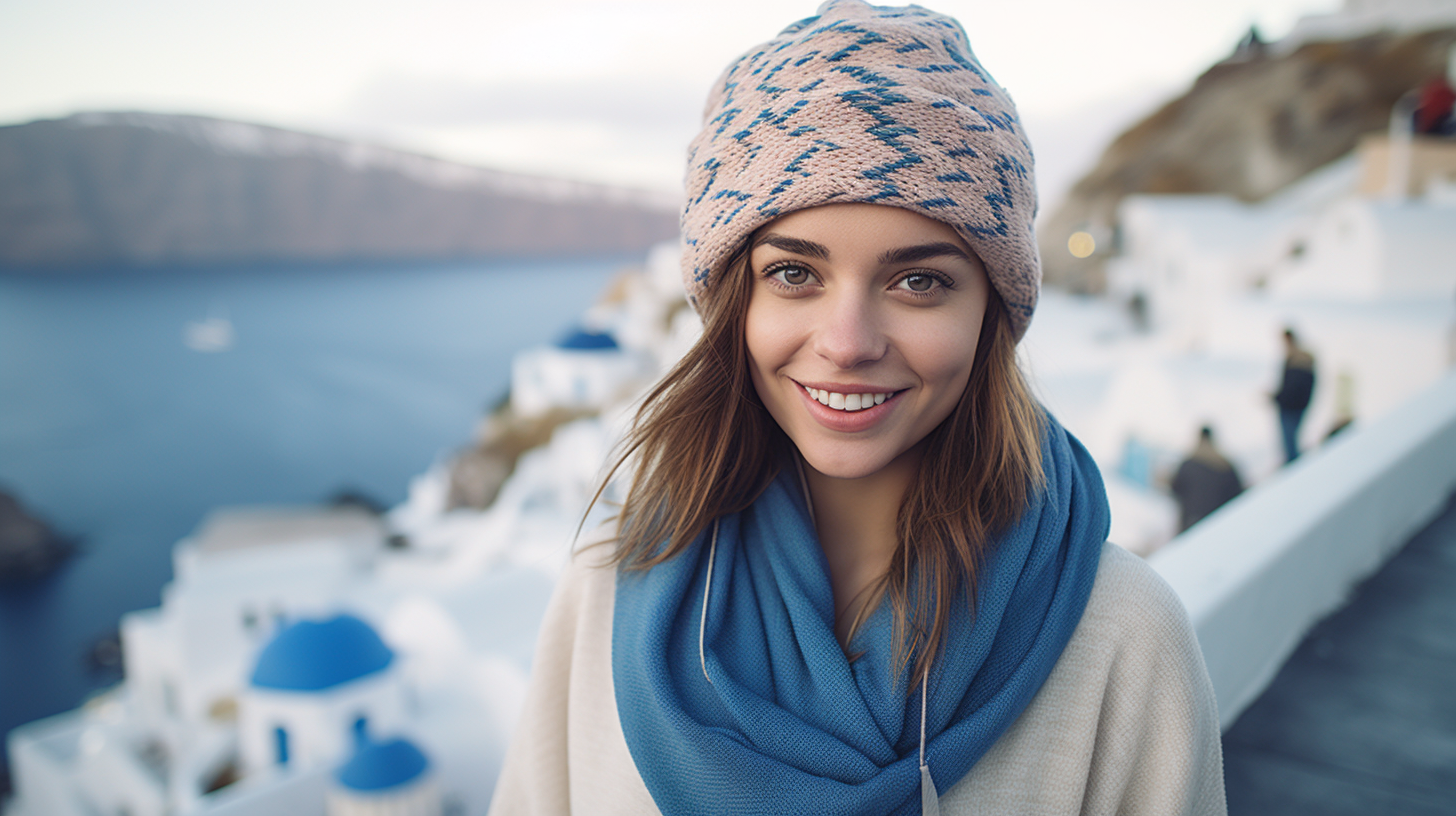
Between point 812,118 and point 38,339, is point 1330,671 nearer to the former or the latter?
point 812,118

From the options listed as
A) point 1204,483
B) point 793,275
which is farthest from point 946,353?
point 1204,483

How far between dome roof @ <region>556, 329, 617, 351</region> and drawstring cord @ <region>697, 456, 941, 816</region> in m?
32.7

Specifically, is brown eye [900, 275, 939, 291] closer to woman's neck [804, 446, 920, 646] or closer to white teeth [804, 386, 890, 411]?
white teeth [804, 386, 890, 411]

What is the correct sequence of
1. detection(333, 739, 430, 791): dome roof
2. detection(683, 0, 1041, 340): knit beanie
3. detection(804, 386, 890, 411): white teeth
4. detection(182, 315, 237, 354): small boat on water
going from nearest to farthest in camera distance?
detection(683, 0, 1041, 340): knit beanie
detection(804, 386, 890, 411): white teeth
detection(333, 739, 430, 791): dome roof
detection(182, 315, 237, 354): small boat on water

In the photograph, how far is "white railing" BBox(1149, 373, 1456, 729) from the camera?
2.27m

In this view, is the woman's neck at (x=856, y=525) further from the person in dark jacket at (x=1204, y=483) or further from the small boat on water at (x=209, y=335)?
the small boat on water at (x=209, y=335)

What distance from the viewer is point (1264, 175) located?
28438 mm

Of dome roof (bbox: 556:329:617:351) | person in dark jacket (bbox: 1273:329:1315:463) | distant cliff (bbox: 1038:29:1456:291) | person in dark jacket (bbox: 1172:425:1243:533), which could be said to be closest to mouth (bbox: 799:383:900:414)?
person in dark jacket (bbox: 1172:425:1243:533)

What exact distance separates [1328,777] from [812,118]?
230cm

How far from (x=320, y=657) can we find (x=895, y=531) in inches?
483

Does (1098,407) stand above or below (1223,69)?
below

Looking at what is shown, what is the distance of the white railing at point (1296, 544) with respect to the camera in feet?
7.45

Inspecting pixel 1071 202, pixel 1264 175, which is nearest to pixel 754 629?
pixel 1264 175

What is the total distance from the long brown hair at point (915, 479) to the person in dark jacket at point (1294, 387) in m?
5.92
